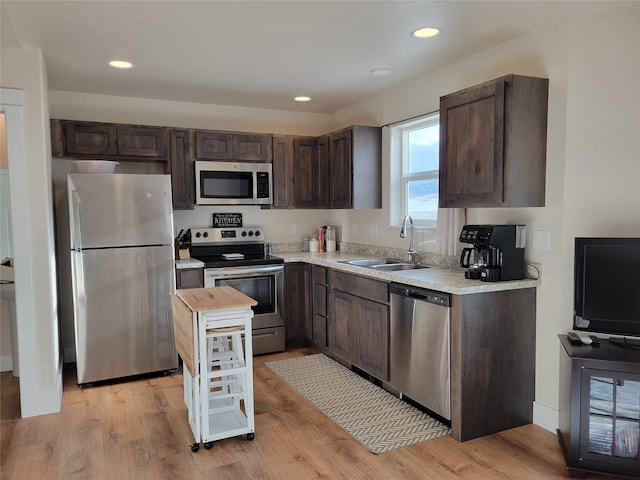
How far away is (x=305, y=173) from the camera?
488cm

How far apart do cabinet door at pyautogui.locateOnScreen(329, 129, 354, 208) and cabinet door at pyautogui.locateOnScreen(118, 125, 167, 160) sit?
1.60m

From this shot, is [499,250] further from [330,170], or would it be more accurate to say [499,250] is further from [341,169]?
[330,170]

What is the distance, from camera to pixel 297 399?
3.41 m

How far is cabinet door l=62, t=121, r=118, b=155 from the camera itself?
3949mm

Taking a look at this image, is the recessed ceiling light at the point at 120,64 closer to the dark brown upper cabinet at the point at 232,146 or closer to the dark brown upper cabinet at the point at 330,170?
the dark brown upper cabinet at the point at 232,146

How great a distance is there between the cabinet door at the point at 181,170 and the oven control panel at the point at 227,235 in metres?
0.38

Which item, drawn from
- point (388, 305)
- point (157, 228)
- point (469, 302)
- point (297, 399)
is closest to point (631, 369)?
point (469, 302)

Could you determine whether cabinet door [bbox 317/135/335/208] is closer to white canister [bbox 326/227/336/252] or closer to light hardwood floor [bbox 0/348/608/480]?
white canister [bbox 326/227/336/252]

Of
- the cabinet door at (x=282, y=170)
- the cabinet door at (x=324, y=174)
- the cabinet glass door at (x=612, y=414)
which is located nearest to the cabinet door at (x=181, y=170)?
the cabinet door at (x=282, y=170)

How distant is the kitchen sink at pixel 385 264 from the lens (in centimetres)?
385

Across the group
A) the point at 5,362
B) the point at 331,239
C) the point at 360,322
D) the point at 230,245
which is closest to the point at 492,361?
the point at 360,322

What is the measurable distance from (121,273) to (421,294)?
2376 mm

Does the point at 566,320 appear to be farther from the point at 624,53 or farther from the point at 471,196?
the point at 624,53

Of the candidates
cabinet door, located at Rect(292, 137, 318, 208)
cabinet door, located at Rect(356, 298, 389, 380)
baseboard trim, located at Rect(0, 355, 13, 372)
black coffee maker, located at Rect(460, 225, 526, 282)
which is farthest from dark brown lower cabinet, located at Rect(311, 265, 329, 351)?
baseboard trim, located at Rect(0, 355, 13, 372)
